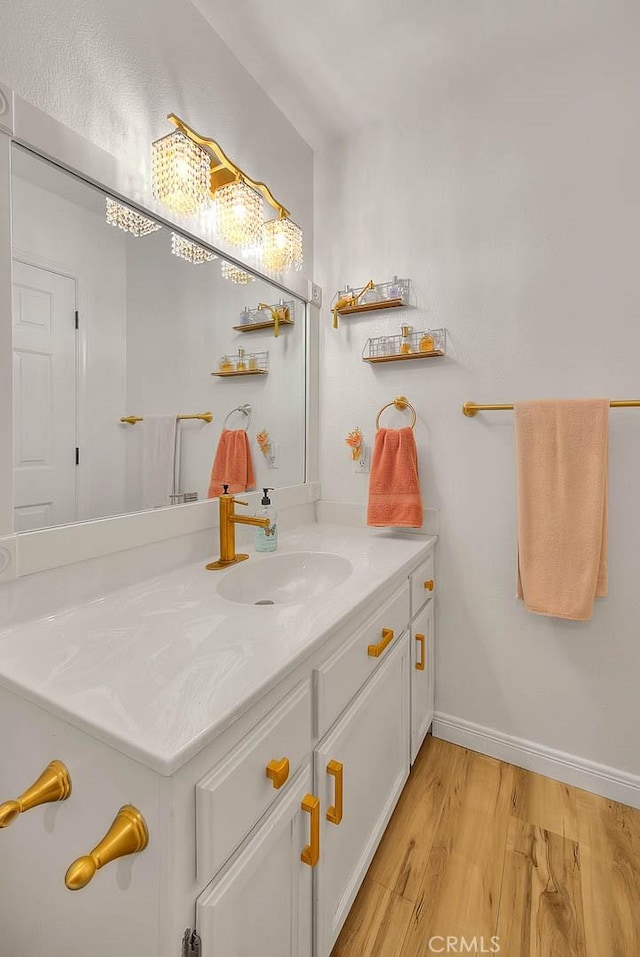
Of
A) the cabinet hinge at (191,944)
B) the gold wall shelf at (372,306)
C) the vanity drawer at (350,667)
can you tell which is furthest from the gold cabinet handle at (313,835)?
the gold wall shelf at (372,306)

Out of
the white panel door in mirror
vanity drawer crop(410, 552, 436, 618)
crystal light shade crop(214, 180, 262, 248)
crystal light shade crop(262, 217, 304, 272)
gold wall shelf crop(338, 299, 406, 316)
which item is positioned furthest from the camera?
gold wall shelf crop(338, 299, 406, 316)

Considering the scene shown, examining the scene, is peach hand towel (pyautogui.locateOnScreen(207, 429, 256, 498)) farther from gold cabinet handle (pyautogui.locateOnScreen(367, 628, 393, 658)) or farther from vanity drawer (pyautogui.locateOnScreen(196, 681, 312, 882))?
vanity drawer (pyautogui.locateOnScreen(196, 681, 312, 882))

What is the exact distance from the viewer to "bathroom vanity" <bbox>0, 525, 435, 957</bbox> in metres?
0.57

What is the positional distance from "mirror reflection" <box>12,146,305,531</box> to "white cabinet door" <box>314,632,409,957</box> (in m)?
0.75

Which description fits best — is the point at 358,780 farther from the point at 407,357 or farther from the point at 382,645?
the point at 407,357

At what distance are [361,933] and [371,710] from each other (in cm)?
51

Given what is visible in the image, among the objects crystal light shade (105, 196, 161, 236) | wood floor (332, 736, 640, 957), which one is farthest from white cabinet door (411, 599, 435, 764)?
crystal light shade (105, 196, 161, 236)

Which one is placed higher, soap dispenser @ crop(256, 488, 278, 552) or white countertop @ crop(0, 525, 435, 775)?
soap dispenser @ crop(256, 488, 278, 552)

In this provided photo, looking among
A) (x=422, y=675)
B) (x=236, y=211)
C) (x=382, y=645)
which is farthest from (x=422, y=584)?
(x=236, y=211)

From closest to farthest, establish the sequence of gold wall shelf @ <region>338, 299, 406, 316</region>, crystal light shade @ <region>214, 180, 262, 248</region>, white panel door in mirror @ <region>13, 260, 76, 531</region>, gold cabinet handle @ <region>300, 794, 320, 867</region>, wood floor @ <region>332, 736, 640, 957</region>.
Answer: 1. gold cabinet handle @ <region>300, 794, 320, 867</region>
2. white panel door in mirror @ <region>13, 260, 76, 531</region>
3. wood floor @ <region>332, 736, 640, 957</region>
4. crystal light shade @ <region>214, 180, 262, 248</region>
5. gold wall shelf @ <region>338, 299, 406, 316</region>

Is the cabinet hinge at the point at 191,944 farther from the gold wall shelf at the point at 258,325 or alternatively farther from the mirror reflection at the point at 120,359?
the gold wall shelf at the point at 258,325

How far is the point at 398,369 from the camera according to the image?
5.89 ft

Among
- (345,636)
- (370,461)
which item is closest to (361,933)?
(345,636)

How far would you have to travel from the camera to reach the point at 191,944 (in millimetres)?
572
